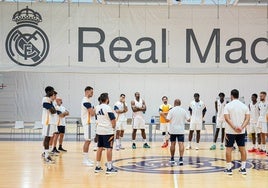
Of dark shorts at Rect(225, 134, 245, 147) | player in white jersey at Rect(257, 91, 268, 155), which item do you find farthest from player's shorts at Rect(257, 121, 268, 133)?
dark shorts at Rect(225, 134, 245, 147)

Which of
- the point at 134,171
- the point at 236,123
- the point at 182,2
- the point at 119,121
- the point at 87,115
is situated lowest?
the point at 134,171

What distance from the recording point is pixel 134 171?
365 inches

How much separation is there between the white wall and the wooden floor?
9429 mm

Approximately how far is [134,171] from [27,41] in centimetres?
1020

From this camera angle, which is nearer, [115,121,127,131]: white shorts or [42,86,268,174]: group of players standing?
[42,86,268,174]: group of players standing

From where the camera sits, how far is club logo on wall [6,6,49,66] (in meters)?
17.6

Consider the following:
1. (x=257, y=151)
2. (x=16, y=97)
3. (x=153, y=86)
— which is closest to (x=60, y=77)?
(x=16, y=97)

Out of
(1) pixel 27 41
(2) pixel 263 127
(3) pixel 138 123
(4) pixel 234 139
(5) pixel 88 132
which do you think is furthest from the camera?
(1) pixel 27 41

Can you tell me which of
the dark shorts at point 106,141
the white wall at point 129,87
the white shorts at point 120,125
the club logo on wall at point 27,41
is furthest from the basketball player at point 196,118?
the white wall at point 129,87

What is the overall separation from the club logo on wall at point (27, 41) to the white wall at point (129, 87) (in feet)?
16.7

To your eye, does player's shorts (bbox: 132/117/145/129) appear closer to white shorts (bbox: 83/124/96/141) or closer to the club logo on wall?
white shorts (bbox: 83/124/96/141)

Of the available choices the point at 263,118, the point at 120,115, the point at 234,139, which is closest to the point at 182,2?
the point at 120,115

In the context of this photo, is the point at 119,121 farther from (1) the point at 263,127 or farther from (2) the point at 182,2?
(2) the point at 182,2

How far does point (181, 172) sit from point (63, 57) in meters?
9.93
